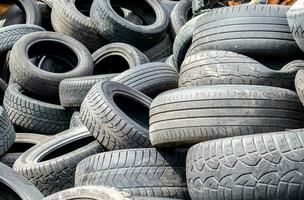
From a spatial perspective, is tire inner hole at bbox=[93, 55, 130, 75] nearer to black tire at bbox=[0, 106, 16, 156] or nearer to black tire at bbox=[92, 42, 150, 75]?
black tire at bbox=[92, 42, 150, 75]

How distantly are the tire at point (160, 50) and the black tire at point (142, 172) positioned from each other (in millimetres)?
3531

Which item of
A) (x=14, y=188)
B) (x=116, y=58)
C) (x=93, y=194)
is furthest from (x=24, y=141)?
(x=93, y=194)

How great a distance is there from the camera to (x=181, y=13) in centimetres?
831

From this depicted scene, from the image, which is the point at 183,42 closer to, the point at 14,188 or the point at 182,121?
the point at 182,121

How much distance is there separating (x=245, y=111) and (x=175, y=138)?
1.56 feet

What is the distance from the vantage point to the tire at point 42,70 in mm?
6926

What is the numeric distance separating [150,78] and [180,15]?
2.36 m

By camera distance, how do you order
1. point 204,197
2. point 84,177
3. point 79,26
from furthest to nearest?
point 79,26
point 84,177
point 204,197

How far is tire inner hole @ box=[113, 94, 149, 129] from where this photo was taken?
5.53 metres

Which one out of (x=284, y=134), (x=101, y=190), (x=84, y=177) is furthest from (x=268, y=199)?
(x=84, y=177)

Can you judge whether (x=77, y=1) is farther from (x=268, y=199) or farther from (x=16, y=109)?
(x=268, y=199)

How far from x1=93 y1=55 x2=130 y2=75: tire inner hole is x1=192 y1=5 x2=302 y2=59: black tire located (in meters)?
2.52

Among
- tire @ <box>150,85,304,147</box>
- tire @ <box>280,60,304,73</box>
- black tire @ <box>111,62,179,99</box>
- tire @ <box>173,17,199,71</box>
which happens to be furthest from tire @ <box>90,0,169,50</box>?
tire @ <box>150,85,304,147</box>

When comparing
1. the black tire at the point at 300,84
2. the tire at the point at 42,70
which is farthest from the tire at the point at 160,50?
the black tire at the point at 300,84
